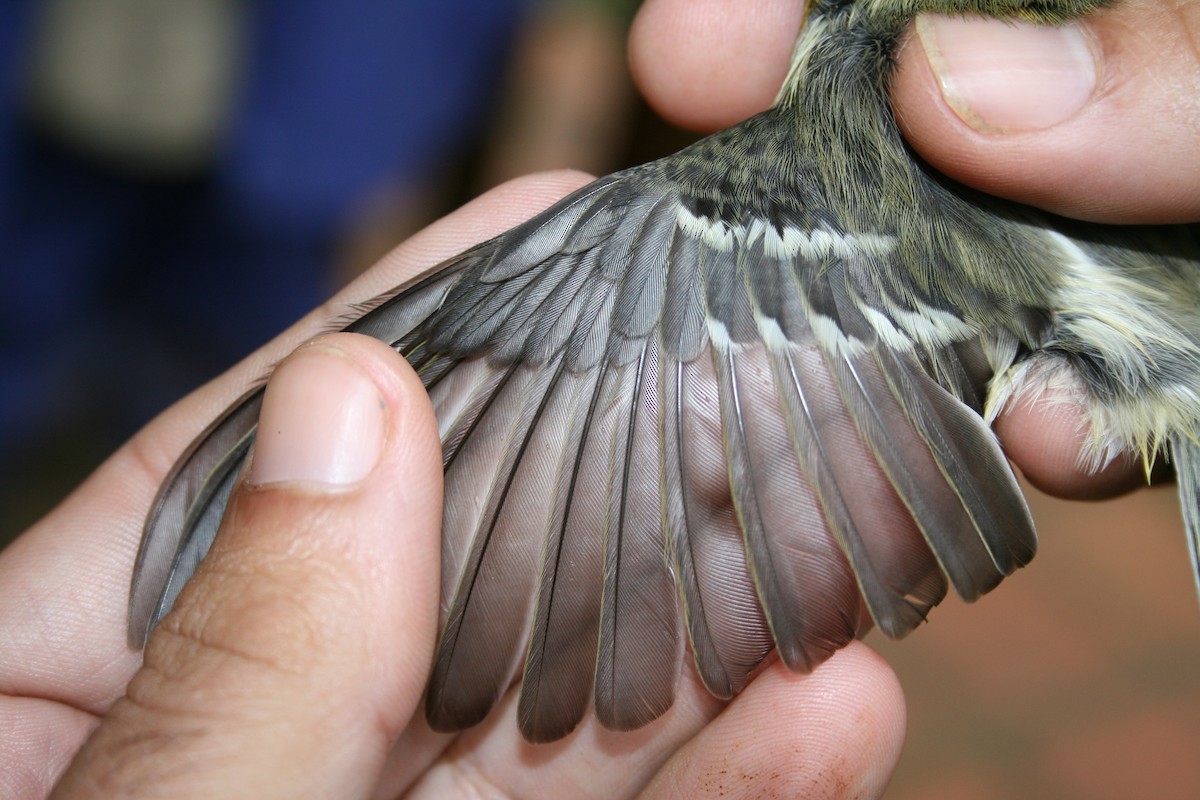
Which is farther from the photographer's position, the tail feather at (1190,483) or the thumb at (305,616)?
the tail feather at (1190,483)

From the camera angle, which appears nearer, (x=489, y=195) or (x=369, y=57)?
(x=489, y=195)

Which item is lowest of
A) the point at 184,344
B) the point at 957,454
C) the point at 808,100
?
the point at 184,344

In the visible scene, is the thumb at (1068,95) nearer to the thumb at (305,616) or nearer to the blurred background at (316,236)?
the thumb at (305,616)

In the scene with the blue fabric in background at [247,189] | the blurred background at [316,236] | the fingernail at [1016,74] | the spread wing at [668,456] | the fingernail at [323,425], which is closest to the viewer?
the fingernail at [323,425]

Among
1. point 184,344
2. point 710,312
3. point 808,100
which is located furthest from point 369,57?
point 710,312

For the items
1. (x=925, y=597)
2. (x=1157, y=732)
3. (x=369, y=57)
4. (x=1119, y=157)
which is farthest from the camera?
(x=369, y=57)

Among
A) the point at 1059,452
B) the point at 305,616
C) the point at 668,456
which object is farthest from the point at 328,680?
the point at 1059,452

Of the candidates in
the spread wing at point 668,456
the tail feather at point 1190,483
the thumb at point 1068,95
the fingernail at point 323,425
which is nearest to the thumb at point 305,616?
the fingernail at point 323,425

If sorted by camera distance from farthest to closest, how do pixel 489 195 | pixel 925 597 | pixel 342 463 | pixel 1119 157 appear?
pixel 489 195, pixel 1119 157, pixel 925 597, pixel 342 463

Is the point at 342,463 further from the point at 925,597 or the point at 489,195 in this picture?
the point at 489,195
